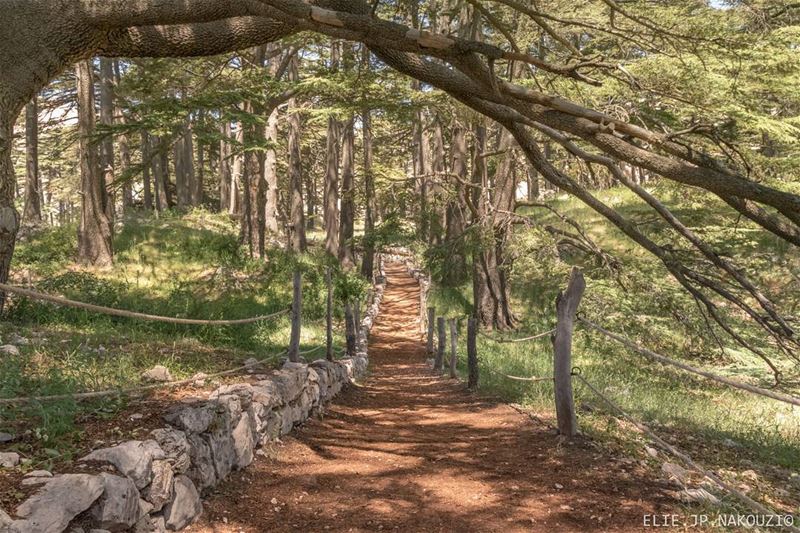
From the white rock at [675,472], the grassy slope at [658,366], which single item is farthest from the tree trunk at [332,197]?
the white rock at [675,472]

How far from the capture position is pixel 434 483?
16.9 ft

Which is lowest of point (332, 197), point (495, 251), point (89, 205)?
point (495, 251)

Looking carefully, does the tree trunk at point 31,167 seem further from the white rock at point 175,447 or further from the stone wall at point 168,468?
the white rock at point 175,447

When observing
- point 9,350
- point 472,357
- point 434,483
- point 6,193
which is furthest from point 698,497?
point 9,350

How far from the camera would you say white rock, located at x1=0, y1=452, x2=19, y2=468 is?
3.16 m

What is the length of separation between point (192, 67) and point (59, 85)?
35.5ft

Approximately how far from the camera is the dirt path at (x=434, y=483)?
422 centimetres

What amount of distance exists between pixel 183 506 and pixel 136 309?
793 cm

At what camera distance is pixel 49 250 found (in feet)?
50.1

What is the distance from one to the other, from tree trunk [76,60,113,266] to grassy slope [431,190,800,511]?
10450 millimetres

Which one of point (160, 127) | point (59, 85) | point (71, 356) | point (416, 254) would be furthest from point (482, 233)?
point (416, 254)

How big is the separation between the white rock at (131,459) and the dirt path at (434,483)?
70 centimetres

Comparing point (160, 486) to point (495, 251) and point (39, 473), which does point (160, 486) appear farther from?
point (495, 251)

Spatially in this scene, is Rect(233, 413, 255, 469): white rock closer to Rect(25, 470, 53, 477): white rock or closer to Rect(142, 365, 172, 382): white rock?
Rect(142, 365, 172, 382): white rock
